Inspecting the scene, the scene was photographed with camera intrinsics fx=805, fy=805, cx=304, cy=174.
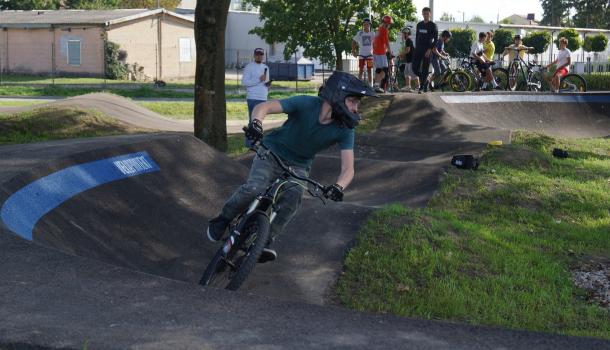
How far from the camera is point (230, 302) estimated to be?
14.8 feet

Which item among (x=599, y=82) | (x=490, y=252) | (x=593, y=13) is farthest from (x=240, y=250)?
(x=593, y=13)

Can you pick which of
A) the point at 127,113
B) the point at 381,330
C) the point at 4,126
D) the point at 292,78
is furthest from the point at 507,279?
the point at 292,78

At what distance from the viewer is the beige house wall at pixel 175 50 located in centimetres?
4853

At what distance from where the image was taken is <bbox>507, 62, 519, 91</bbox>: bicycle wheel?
77.7 feet

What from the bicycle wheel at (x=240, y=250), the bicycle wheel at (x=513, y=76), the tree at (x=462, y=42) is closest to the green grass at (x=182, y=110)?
the bicycle wheel at (x=513, y=76)

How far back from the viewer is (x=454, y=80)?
74.2ft

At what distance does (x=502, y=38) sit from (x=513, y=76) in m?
28.4

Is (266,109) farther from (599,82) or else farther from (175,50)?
(175,50)

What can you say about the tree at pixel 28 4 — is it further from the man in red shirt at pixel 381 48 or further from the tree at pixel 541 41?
the man in red shirt at pixel 381 48

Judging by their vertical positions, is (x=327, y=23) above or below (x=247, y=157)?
above

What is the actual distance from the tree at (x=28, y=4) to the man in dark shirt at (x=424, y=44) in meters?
51.6

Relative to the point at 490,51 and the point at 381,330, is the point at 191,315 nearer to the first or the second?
the point at 381,330

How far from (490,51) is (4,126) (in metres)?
14.1

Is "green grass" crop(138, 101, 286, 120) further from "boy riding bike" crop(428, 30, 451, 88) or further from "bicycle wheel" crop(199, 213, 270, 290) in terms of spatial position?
"bicycle wheel" crop(199, 213, 270, 290)
